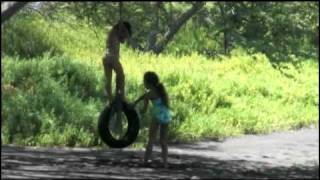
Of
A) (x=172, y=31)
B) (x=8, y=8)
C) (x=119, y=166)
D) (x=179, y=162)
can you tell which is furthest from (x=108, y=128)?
(x=172, y=31)

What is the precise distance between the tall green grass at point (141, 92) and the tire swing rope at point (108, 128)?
156 cm

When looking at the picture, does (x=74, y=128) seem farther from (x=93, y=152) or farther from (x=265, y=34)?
(x=265, y=34)

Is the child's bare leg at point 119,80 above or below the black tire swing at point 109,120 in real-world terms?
above

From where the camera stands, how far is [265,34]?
13.8 meters

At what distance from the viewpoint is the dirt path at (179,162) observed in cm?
1135

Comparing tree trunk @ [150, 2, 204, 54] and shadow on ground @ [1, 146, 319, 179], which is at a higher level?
tree trunk @ [150, 2, 204, 54]

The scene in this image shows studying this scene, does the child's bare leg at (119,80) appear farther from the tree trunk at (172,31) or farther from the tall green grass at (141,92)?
the tree trunk at (172,31)

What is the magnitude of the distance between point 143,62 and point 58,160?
1328 centimetres

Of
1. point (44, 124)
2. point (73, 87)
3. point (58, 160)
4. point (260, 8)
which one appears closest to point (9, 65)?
point (73, 87)

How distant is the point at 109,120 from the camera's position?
45.2 ft

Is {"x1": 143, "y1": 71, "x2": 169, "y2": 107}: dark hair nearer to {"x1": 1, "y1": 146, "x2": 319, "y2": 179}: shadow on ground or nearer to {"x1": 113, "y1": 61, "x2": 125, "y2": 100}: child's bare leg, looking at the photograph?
{"x1": 1, "y1": 146, "x2": 319, "y2": 179}: shadow on ground

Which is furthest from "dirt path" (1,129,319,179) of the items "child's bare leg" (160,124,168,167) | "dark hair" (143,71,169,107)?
"dark hair" (143,71,169,107)

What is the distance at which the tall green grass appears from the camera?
1589 centimetres

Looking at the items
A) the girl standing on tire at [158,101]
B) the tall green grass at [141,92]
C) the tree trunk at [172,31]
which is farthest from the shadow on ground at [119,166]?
the tree trunk at [172,31]
